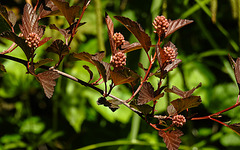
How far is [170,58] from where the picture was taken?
296 mm

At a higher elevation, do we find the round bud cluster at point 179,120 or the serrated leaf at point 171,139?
the round bud cluster at point 179,120

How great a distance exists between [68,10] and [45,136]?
0.75 m

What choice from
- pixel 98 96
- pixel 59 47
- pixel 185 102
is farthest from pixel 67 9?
pixel 98 96

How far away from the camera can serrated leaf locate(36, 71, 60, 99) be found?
288mm

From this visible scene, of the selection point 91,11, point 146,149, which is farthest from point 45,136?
point 91,11

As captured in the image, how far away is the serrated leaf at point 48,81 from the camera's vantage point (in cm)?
29

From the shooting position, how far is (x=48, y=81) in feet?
0.97

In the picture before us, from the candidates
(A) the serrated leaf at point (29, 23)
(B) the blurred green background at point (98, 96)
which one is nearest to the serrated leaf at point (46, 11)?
(A) the serrated leaf at point (29, 23)

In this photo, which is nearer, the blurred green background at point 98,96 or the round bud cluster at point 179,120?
the round bud cluster at point 179,120

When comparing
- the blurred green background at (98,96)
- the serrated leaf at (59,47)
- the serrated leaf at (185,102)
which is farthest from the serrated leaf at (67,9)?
the blurred green background at (98,96)

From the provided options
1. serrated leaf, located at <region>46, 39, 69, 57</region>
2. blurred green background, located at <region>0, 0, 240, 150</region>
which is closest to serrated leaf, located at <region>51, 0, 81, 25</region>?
serrated leaf, located at <region>46, 39, 69, 57</region>

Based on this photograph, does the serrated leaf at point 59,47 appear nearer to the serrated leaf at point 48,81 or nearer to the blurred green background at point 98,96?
the serrated leaf at point 48,81

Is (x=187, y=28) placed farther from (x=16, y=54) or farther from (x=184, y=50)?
(x=16, y=54)

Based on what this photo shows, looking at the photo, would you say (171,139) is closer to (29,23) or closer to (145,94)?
(145,94)
